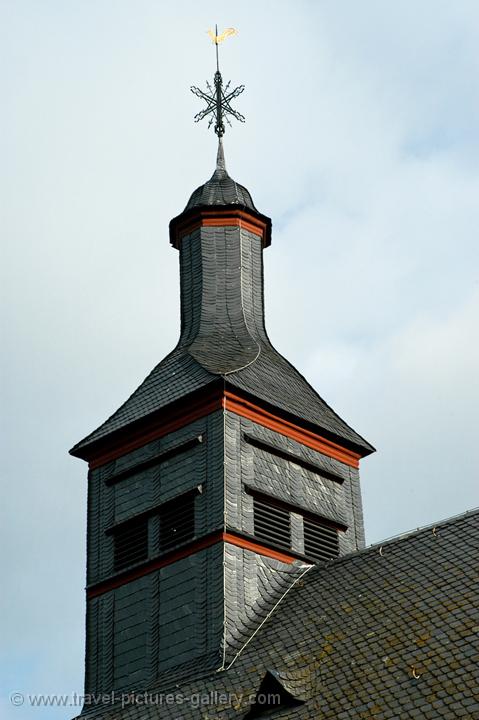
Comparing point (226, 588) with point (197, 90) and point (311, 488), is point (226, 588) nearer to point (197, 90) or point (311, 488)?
point (311, 488)

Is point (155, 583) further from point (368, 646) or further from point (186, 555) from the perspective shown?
point (368, 646)

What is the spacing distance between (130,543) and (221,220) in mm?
7989

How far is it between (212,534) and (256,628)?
1970 mm

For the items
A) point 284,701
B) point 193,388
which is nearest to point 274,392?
point 193,388

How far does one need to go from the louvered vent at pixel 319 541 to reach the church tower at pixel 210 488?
4cm

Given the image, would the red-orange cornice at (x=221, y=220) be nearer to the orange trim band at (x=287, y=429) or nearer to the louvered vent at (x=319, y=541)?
the orange trim band at (x=287, y=429)

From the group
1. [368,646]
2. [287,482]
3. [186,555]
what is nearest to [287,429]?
[287,482]

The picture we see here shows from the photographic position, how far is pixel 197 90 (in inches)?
1593

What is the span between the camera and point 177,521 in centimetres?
3269

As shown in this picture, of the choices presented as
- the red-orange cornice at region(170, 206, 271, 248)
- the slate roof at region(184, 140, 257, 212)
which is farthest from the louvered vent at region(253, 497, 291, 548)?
the slate roof at region(184, 140, 257, 212)

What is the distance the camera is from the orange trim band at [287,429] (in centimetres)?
3338

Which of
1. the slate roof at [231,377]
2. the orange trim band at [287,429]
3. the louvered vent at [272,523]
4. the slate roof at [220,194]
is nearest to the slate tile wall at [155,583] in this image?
the orange trim band at [287,429]

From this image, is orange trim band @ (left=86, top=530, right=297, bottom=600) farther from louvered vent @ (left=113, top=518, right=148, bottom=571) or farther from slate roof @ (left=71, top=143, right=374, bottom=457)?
slate roof @ (left=71, top=143, right=374, bottom=457)

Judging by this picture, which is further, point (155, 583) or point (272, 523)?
point (272, 523)
